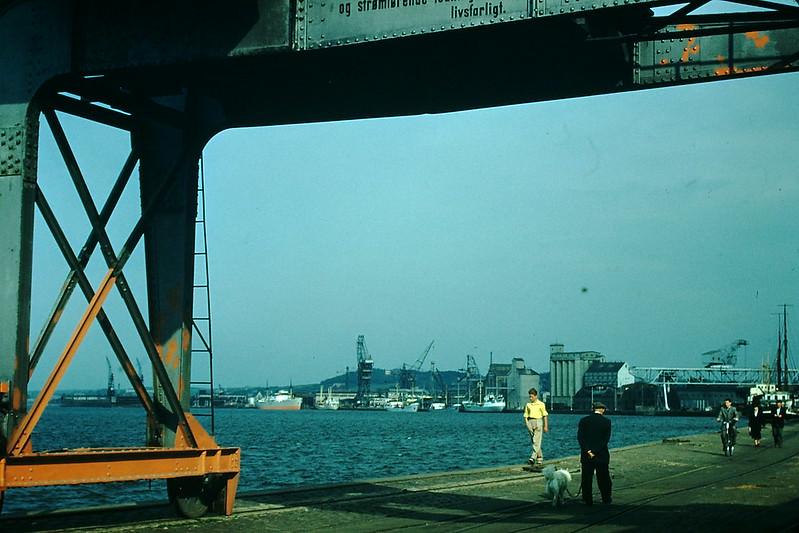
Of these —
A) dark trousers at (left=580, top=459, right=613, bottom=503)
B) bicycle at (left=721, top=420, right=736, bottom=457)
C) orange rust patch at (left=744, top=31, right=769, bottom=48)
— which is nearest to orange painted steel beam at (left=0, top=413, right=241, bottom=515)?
dark trousers at (left=580, top=459, right=613, bottom=503)

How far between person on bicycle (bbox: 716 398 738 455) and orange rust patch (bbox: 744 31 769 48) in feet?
71.2

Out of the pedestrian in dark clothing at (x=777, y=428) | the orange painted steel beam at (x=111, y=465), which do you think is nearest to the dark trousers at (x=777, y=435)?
the pedestrian in dark clothing at (x=777, y=428)

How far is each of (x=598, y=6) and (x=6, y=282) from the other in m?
8.31

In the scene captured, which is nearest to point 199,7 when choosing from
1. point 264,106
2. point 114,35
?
point 114,35

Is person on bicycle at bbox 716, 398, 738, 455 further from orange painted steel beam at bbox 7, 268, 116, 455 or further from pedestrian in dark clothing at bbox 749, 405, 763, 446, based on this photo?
orange painted steel beam at bbox 7, 268, 116, 455

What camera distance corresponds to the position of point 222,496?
46.8ft

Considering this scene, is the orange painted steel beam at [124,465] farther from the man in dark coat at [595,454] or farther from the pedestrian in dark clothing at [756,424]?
the pedestrian in dark clothing at [756,424]

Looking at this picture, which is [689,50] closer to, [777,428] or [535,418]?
[535,418]

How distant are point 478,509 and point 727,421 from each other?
62.7 feet

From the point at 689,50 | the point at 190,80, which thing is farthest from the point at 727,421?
the point at 190,80

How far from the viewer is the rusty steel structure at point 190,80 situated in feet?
37.3

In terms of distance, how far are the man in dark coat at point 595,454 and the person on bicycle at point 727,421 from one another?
1649 cm

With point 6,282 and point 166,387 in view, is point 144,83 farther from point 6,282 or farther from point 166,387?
point 166,387

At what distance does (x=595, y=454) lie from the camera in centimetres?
1625
